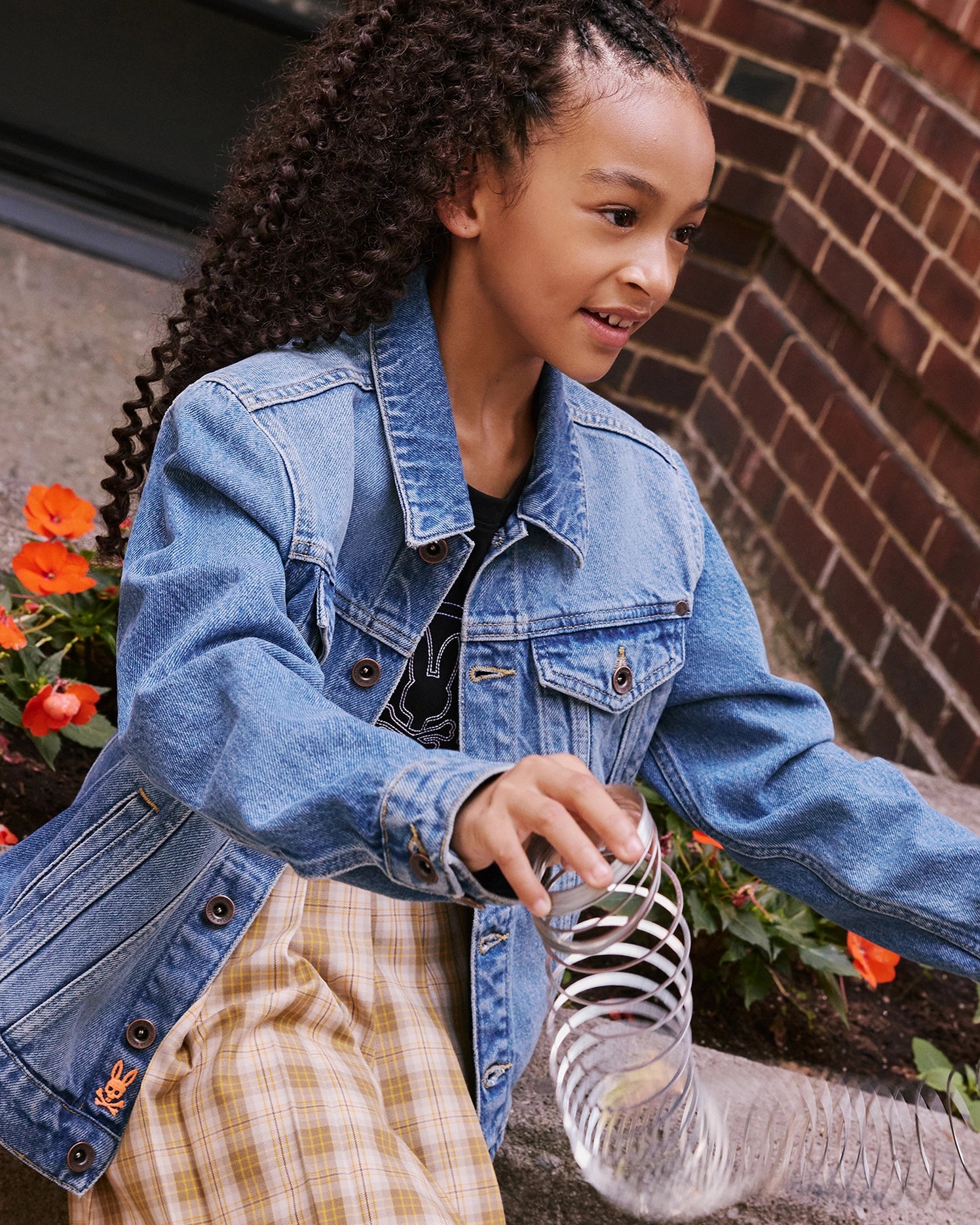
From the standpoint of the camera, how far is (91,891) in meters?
1.71

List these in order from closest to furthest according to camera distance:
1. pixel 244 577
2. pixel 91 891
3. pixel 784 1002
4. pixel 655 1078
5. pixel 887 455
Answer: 1. pixel 244 577
2. pixel 91 891
3. pixel 655 1078
4. pixel 784 1002
5. pixel 887 455

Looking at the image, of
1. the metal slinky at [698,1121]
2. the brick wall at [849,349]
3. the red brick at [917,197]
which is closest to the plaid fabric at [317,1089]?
the metal slinky at [698,1121]

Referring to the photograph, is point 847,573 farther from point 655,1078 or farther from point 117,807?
point 117,807

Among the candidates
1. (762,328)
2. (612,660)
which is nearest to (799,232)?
(762,328)

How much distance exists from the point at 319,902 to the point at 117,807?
0.27 metres

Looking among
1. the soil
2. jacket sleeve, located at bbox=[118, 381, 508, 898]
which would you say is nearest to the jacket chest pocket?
jacket sleeve, located at bbox=[118, 381, 508, 898]

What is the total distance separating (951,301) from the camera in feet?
11.6

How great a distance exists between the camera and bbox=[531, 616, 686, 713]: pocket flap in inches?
73.6

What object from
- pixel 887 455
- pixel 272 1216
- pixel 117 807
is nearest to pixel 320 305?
pixel 117 807

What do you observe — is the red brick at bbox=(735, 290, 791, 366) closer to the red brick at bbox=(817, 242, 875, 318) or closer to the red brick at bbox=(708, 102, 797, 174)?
the red brick at bbox=(817, 242, 875, 318)

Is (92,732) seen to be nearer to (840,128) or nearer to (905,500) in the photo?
(905,500)

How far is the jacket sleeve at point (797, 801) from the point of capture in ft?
5.94

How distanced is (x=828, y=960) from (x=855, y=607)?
150cm

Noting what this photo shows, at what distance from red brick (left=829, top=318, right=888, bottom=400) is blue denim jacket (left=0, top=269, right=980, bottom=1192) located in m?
1.92
